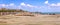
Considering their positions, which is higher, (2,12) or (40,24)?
(2,12)

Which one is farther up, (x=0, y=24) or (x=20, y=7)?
(x=20, y=7)

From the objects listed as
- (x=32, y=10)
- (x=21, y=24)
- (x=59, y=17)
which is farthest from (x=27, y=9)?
(x=59, y=17)

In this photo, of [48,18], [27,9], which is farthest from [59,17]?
[27,9]

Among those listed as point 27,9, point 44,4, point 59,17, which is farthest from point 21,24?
point 59,17

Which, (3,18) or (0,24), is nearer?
(0,24)

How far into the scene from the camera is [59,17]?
6.16 meters

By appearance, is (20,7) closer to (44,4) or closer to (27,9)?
(27,9)

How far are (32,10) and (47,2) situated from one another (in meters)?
0.52

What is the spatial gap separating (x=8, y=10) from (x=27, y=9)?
24.4 inches

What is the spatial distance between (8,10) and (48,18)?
1.52m

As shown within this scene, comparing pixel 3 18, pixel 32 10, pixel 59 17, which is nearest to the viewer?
pixel 32 10

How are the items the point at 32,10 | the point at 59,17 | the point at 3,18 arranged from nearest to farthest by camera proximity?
the point at 32,10 → the point at 3,18 → the point at 59,17

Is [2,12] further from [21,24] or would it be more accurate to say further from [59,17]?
[59,17]

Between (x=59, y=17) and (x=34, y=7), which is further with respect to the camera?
(x=59, y=17)
